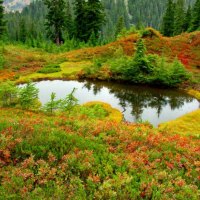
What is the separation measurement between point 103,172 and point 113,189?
0.84 meters

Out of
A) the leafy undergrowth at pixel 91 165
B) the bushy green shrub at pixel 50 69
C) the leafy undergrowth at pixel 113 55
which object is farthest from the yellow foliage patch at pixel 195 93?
the leafy undergrowth at pixel 91 165

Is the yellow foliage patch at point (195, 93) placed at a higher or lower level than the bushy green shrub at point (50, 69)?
lower

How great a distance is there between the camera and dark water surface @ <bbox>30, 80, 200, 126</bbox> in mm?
31139

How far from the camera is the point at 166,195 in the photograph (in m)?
7.56

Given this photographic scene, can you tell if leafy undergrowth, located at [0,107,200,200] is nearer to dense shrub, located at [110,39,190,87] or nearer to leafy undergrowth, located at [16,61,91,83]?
dense shrub, located at [110,39,190,87]

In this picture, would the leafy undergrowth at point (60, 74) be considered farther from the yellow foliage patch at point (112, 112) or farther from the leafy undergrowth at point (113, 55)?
the yellow foliage patch at point (112, 112)

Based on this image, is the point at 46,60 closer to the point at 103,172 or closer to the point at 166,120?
the point at 166,120

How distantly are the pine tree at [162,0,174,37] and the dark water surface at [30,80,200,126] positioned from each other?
182 ft

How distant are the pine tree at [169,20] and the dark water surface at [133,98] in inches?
2189

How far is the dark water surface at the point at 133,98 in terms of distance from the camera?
31139mm

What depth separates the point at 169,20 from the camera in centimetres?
9081

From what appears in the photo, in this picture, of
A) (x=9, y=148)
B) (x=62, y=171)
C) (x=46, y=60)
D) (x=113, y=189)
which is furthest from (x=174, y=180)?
(x=46, y=60)

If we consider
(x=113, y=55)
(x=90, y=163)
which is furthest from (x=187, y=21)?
(x=90, y=163)

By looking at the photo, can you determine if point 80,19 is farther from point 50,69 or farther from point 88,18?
point 50,69
